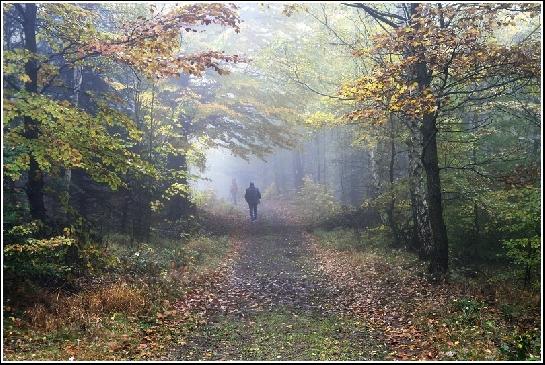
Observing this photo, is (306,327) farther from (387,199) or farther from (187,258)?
(387,199)

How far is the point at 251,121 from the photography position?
22.1m

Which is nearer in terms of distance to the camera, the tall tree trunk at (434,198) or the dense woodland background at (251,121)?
the dense woodland background at (251,121)

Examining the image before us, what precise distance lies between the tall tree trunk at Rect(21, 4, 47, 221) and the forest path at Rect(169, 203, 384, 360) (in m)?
4.38

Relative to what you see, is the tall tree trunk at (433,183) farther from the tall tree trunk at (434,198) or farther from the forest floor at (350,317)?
the forest floor at (350,317)

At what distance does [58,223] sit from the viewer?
966cm

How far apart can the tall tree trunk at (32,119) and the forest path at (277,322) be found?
14.4 feet

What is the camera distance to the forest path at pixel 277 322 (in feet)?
24.5

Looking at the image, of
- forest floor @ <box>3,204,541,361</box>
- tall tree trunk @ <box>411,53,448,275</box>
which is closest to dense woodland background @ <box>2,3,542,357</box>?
tall tree trunk @ <box>411,53,448,275</box>

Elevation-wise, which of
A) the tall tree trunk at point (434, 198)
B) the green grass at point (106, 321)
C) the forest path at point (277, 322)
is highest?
the tall tree trunk at point (434, 198)

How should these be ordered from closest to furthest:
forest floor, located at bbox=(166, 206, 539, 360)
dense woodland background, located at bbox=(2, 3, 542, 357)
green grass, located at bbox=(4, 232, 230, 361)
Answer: green grass, located at bbox=(4, 232, 230, 361) → forest floor, located at bbox=(166, 206, 539, 360) → dense woodland background, located at bbox=(2, 3, 542, 357)

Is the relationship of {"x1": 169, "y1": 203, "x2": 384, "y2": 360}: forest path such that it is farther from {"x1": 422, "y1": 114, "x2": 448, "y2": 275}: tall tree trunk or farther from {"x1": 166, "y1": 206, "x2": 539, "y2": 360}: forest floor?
{"x1": 422, "y1": 114, "x2": 448, "y2": 275}: tall tree trunk

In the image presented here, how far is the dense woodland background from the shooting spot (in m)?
8.52

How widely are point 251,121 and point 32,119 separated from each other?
47.2 feet

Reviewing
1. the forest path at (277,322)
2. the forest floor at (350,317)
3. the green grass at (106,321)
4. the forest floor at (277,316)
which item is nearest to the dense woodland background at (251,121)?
the green grass at (106,321)
